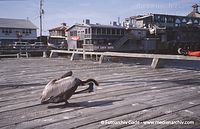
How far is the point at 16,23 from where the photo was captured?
67.4 metres

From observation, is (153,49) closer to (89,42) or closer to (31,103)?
(89,42)

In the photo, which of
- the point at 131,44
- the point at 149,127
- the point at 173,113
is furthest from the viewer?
the point at 131,44

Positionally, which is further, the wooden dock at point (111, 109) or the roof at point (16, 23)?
the roof at point (16, 23)

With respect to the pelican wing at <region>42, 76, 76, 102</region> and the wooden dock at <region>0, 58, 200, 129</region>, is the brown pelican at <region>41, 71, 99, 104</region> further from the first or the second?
the wooden dock at <region>0, 58, 200, 129</region>

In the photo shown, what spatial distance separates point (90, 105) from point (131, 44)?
4931 cm

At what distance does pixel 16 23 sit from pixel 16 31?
9.44 feet

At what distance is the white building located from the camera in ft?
211

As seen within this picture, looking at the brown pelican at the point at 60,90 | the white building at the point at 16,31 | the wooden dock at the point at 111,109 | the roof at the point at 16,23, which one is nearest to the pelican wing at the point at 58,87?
the brown pelican at the point at 60,90

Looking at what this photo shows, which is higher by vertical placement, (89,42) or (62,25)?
(62,25)

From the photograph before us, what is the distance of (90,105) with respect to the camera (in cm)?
493

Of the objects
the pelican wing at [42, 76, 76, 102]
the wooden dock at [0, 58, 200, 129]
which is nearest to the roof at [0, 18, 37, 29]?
the wooden dock at [0, 58, 200, 129]

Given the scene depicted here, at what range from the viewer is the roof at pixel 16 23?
215ft

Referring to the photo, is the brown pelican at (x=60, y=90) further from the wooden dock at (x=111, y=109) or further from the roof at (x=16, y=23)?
the roof at (x=16, y=23)

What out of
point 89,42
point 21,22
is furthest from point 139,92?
point 21,22
